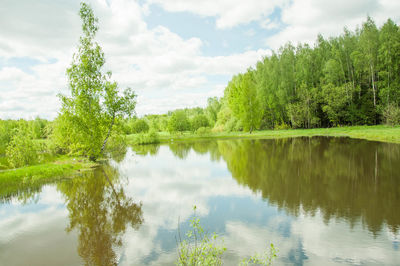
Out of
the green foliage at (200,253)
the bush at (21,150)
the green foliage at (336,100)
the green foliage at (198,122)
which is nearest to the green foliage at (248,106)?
the green foliage at (336,100)

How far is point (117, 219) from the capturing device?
8727 mm

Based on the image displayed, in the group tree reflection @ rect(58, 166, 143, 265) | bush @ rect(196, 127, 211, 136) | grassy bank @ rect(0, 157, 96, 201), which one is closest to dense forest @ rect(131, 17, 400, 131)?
bush @ rect(196, 127, 211, 136)

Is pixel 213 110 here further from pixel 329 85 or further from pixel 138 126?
pixel 329 85

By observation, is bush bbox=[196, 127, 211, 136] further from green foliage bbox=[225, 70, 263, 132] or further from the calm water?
the calm water

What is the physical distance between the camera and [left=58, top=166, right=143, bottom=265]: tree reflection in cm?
654

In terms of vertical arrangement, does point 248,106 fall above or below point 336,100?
above

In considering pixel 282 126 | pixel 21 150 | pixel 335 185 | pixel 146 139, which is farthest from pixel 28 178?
pixel 282 126

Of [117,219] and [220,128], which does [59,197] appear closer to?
[117,219]

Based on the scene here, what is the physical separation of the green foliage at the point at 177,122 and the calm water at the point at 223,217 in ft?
190

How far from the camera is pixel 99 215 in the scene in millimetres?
9203

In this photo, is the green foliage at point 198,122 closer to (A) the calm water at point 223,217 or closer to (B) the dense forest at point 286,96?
(B) the dense forest at point 286,96

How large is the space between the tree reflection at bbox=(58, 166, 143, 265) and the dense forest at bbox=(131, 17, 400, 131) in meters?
40.0

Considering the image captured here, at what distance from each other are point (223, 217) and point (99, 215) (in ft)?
15.6

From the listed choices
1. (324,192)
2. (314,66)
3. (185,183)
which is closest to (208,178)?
(185,183)
